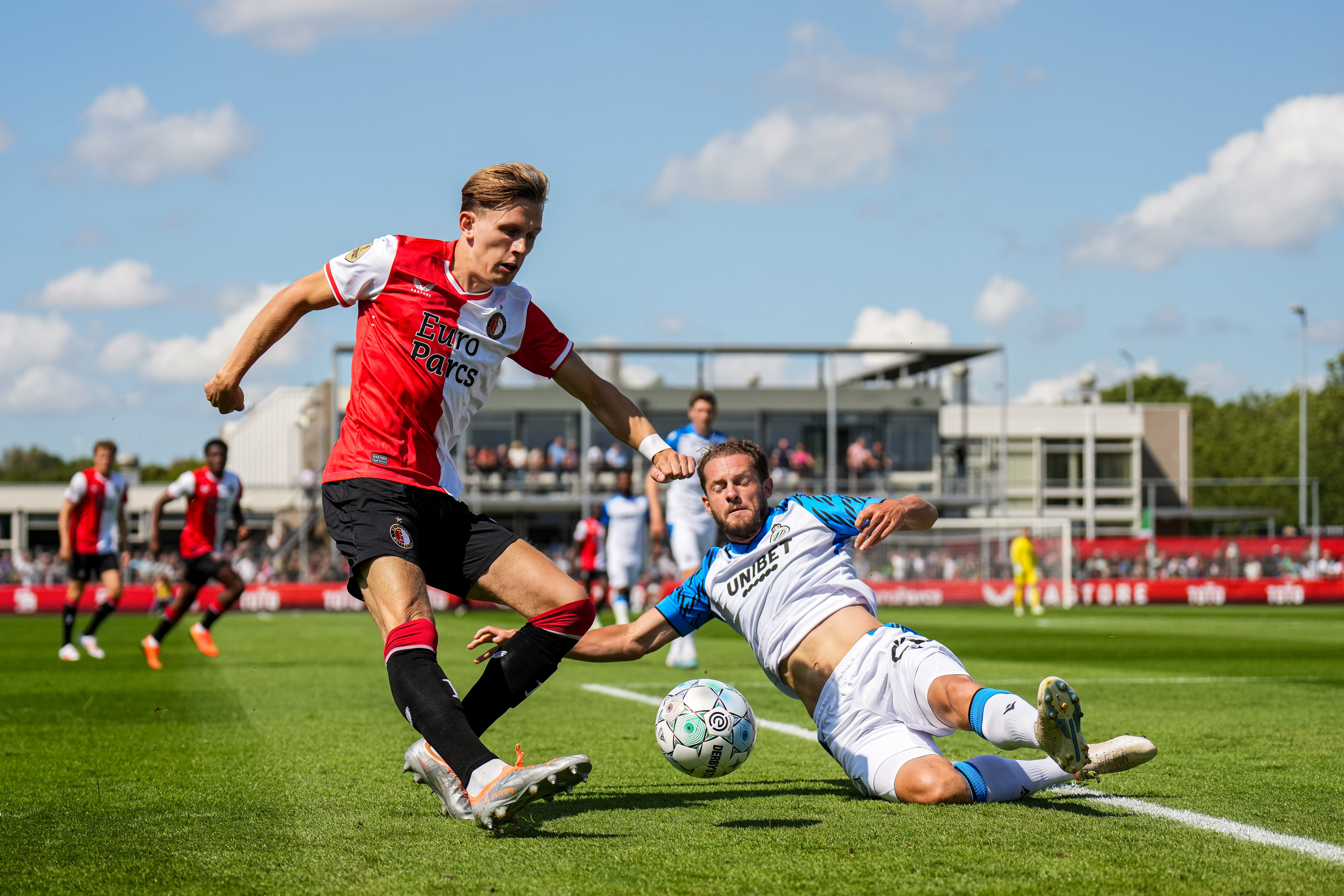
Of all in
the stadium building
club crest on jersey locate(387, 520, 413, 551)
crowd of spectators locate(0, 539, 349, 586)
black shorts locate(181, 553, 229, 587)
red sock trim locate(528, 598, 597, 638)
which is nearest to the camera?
club crest on jersey locate(387, 520, 413, 551)

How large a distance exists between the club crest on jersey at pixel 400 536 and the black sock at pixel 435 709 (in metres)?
0.35

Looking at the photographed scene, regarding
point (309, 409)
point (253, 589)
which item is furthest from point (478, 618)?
point (309, 409)

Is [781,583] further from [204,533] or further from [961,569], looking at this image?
[961,569]

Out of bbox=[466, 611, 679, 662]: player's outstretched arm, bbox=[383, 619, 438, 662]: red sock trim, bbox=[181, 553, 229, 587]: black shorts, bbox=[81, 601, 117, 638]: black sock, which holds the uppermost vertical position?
bbox=[383, 619, 438, 662]: red sock trim

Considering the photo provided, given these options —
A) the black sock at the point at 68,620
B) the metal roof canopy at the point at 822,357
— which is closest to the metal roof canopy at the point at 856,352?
the metal roof canopy at the point at 822,357

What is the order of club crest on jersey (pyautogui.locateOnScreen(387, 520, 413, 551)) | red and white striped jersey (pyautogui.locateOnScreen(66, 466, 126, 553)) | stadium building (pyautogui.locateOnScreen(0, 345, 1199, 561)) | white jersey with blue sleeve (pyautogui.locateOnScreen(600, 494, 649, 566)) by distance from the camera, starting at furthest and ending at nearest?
stadium building (pyautogui.locateOnScreen(0, 345, 1199, 561)) < white jersey with blue sleeve (pyautogui.locateOnScreen(600, 494, 649, 566)) < red and white striped jersey (pyautogui.locateOnScreen(66, 466, 126, 553)) < club crest on jersey (pyautogui.locateOnScreen(387, 520, 413, 551))

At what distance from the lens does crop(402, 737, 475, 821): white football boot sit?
418 cm

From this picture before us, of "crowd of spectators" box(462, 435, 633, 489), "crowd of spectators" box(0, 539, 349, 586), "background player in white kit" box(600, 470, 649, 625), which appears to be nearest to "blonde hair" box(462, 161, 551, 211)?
"background player in white kit" box(600, 470, 649, 625)

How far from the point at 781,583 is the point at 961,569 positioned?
30.2 meters

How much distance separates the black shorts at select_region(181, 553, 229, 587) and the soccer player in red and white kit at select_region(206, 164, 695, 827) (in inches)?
376

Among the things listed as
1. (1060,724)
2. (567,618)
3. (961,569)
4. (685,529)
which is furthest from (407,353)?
(961,569)

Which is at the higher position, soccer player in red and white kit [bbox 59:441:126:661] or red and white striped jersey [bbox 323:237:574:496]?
red and white striped jersey [bbox 323:237:574:496]

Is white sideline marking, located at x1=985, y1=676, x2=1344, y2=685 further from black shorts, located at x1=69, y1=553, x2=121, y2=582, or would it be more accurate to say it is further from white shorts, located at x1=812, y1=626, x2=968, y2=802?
black shorts, located at x1=69, y1=553, x2=121, y2=582

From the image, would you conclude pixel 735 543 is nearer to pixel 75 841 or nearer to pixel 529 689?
pixel 529 689
